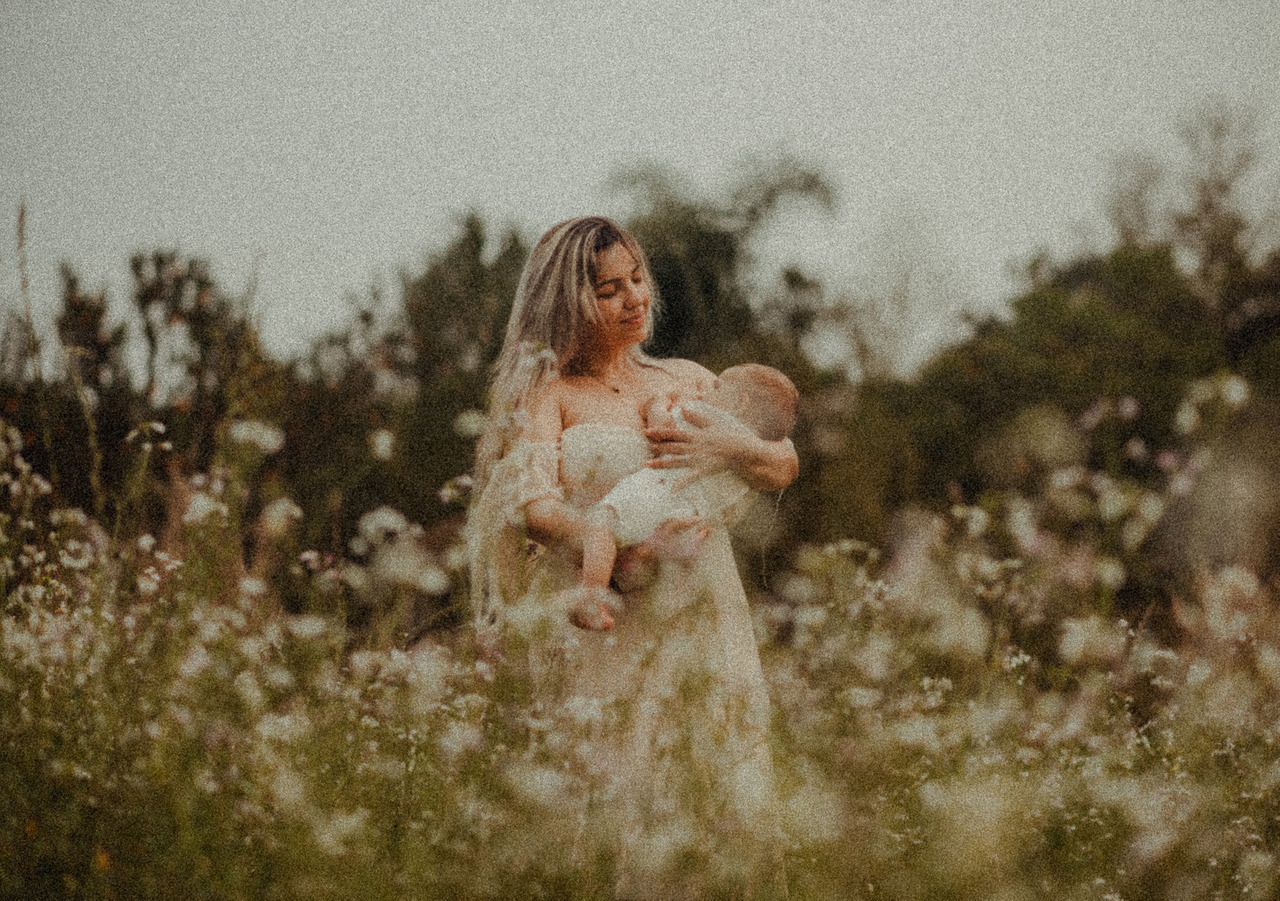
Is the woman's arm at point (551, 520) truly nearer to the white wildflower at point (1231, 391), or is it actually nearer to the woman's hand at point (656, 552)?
the woman's hand at point (656, 552)

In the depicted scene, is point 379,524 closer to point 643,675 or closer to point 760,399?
point 643,675

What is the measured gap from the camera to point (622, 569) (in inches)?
108

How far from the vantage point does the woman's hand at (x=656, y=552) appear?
8.78 ft

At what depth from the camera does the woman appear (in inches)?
80.1

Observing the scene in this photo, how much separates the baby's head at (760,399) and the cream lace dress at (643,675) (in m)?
0.35

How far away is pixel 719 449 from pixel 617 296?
548mm

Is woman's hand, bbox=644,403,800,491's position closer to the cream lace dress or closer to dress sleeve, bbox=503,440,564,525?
the cream lace dress

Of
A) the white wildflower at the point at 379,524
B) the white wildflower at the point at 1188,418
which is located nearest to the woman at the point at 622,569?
the white wildflower at the point at 379,524

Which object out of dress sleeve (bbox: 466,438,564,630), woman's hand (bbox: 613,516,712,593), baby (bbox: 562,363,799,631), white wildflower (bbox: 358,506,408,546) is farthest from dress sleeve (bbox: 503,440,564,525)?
white wildflower (bbox: 358,506,408,546)

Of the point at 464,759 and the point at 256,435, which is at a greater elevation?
the point at 256,435

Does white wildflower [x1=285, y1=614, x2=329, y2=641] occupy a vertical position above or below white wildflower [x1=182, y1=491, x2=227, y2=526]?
below

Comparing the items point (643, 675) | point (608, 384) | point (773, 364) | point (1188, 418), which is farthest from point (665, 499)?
point (773, 364)

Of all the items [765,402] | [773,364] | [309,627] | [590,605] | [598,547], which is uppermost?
[773,364]

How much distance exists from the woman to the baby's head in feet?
0.40
